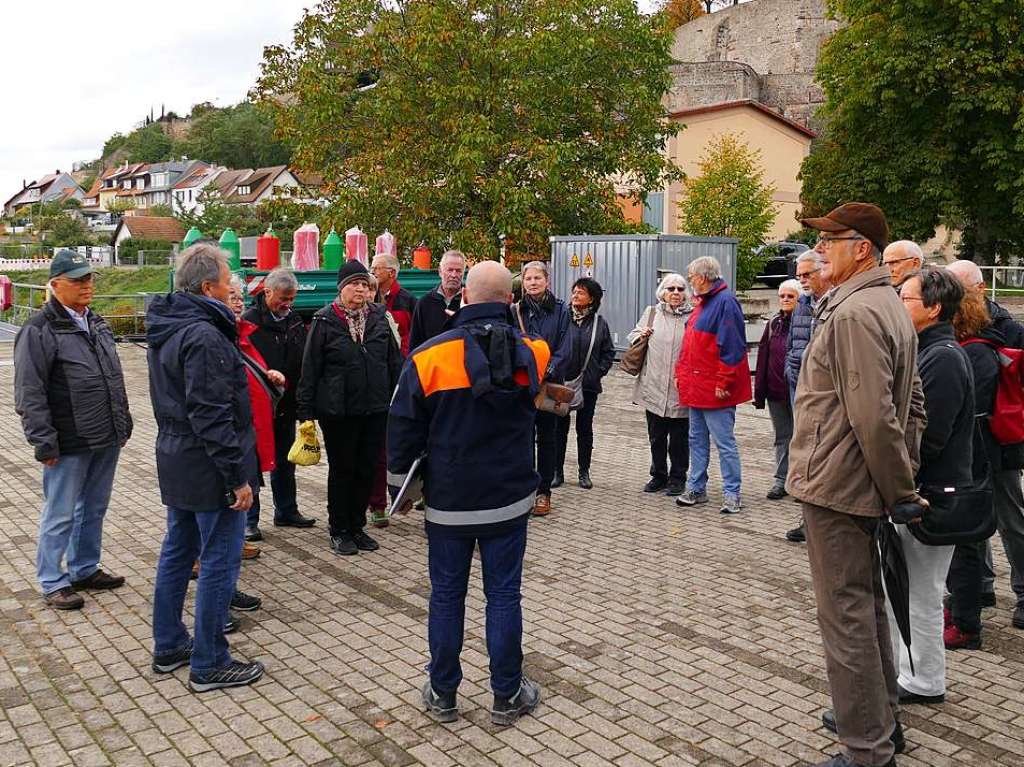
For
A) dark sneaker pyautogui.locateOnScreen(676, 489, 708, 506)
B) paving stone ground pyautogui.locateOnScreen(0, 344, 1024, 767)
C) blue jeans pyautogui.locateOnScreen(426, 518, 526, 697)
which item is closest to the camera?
paving stone ground pyautogui.locateOnScreen(0, 344, 1024, 767)

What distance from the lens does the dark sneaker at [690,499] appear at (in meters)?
7.88

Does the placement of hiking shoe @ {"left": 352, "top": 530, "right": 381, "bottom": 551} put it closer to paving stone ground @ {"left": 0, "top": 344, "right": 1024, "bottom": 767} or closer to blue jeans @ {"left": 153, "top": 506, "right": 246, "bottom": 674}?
paving stone ground @ {"left": 0, "top": 344, "right": 1024, "bottom": 767}

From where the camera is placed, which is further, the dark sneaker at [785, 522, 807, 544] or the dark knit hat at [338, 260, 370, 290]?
the dark sneaker at [785, 522, 807, 544]

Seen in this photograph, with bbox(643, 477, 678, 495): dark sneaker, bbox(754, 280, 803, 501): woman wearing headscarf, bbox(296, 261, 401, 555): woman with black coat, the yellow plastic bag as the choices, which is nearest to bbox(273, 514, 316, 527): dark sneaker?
bbox(296, 261, 401, 555): woman with black coat

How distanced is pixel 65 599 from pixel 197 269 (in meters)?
2.26

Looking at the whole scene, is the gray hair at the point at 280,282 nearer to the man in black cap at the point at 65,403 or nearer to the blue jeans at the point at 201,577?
the man in black cap at the point at 65,403

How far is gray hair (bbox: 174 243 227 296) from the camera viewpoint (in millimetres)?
4352

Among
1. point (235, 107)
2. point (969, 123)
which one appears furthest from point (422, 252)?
point (235, 107)

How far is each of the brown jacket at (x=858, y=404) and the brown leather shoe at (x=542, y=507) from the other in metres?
4.07

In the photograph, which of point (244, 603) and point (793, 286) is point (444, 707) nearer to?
point (244, 603)

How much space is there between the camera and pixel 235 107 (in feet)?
453

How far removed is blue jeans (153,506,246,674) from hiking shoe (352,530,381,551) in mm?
2063

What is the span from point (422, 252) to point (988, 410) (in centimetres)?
957

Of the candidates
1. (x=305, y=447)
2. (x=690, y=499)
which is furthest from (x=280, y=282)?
(x=690, y=499)
